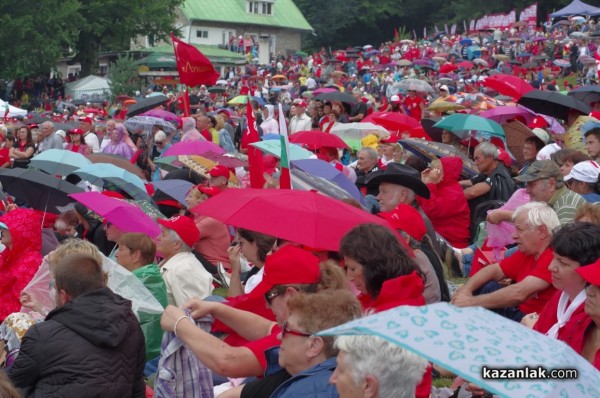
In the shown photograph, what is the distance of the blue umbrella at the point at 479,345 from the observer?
2.58m

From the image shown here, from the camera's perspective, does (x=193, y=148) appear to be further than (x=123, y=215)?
Yes

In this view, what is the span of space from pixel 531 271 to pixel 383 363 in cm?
307

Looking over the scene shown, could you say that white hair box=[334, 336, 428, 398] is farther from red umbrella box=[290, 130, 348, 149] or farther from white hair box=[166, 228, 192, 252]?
red umbrella box=[290, 130, 348, 149]

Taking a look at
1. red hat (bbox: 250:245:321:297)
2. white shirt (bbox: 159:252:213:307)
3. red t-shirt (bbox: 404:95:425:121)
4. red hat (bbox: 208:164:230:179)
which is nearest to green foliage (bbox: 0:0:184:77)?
red t-shirt (bbox: 404:95:425:121)

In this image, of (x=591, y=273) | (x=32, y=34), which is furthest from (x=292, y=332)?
(x=32, y=34)

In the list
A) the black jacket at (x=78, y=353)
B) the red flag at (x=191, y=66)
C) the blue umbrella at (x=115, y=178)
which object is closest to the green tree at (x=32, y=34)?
the red flag at (x=191, y=66)

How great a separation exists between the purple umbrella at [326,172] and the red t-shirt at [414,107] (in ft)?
24.8

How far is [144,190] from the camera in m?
11.2

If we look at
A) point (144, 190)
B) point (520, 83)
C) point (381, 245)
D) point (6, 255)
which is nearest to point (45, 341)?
point (381, 245)

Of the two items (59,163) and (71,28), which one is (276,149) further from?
(71,28)

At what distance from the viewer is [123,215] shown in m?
8.71

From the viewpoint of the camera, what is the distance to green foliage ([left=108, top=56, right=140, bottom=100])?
1644 inches

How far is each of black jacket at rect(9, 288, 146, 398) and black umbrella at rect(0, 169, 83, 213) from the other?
5.23 metres

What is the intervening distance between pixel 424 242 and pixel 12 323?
272cm
